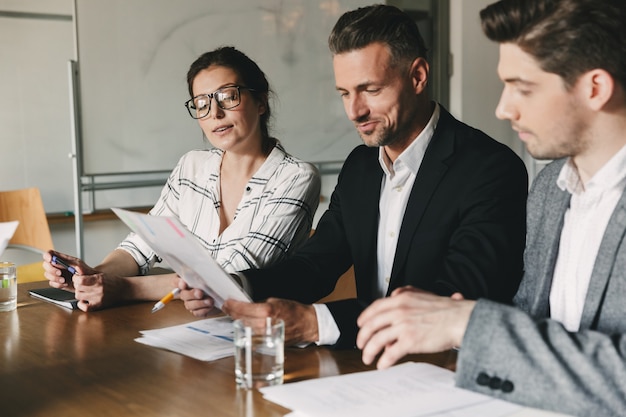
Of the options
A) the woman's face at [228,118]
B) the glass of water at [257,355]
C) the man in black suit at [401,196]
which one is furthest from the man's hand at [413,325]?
the woman's face at [228,118]

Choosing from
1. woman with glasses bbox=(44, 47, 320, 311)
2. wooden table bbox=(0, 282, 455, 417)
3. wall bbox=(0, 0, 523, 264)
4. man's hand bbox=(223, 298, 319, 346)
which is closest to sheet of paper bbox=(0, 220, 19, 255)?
wooden table bbox=(0, 282, 455, 417)

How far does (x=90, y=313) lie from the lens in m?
1.92

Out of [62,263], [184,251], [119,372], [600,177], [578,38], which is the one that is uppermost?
[578,38]

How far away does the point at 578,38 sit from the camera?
4.29ft

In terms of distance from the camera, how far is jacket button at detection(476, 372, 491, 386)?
1156 mm

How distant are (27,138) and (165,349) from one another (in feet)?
9.58

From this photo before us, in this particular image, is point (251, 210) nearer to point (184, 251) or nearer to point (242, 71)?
point (242, 71)

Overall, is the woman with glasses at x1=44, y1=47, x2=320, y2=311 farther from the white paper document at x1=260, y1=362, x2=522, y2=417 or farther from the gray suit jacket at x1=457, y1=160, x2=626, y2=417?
the gray suit jacket at x1=457, y1=160, x2=626, y2=417

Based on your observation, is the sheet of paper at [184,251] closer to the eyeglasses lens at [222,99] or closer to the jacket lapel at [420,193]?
the jacket lapel at [420,193]

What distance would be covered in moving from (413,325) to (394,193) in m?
0.86

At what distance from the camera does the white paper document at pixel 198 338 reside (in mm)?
1492

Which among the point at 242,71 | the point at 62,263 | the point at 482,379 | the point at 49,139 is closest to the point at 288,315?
the point at 482,379

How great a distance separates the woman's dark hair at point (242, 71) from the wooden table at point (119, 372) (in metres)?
0.88

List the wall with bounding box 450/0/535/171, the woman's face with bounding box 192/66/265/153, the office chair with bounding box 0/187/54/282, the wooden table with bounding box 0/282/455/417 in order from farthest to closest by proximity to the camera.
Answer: the wall with bounding box 450/0/535/171
the office chair with bounding box 0/187/54/282
the woman's face with bounding box 192/66/265/153
the wooden table with bounding box 0/282/455/417
